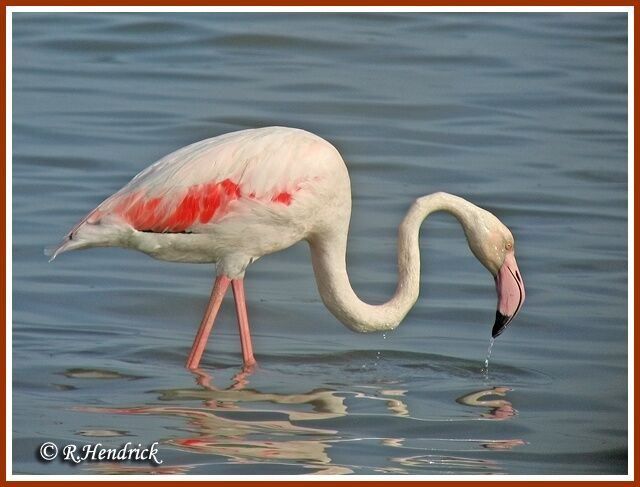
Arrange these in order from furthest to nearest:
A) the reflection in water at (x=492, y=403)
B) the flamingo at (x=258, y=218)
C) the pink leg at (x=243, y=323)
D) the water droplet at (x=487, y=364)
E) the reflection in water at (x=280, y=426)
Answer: the water droplet at (x=487, y=364) < the pink leg at (x=243, y=323) < the flamingo at (x=258, y=218) < the reflection in water at (x=492, y=403) < the reflection in water at (x=280, y=426)

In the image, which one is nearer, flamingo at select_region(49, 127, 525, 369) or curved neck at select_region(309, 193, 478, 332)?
flamingo at select_region(49, 127, 525, 369)

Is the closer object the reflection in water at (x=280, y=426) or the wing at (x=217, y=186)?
the reflection in water at (x=280, y=426)

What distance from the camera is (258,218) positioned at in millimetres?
9094

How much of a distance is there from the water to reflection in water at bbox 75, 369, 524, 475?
0.02 m

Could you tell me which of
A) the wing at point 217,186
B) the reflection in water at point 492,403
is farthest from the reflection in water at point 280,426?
the wing at point 217,186

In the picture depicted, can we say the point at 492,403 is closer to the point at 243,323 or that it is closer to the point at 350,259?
the point at 243,323

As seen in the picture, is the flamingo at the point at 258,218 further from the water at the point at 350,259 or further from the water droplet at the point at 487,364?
the water at the point at 350,259

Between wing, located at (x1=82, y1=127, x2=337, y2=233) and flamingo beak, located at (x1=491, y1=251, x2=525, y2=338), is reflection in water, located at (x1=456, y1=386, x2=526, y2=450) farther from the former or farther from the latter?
wing, located at (x1=82, y1=127, x2=337, y2=233)

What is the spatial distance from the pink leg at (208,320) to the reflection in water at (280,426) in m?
0.09

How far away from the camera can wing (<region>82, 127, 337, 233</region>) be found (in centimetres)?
908

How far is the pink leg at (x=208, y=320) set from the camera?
930cm

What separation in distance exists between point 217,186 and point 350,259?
13.0 ft

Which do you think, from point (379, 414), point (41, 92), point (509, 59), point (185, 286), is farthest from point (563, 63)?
point (379, 414)

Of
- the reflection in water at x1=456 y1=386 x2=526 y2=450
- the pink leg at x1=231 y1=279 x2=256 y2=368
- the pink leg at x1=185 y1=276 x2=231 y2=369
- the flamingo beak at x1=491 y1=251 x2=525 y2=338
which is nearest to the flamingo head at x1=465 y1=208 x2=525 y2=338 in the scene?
the flamingo beak at x1=491 y1=251 x2=525 y2=338
